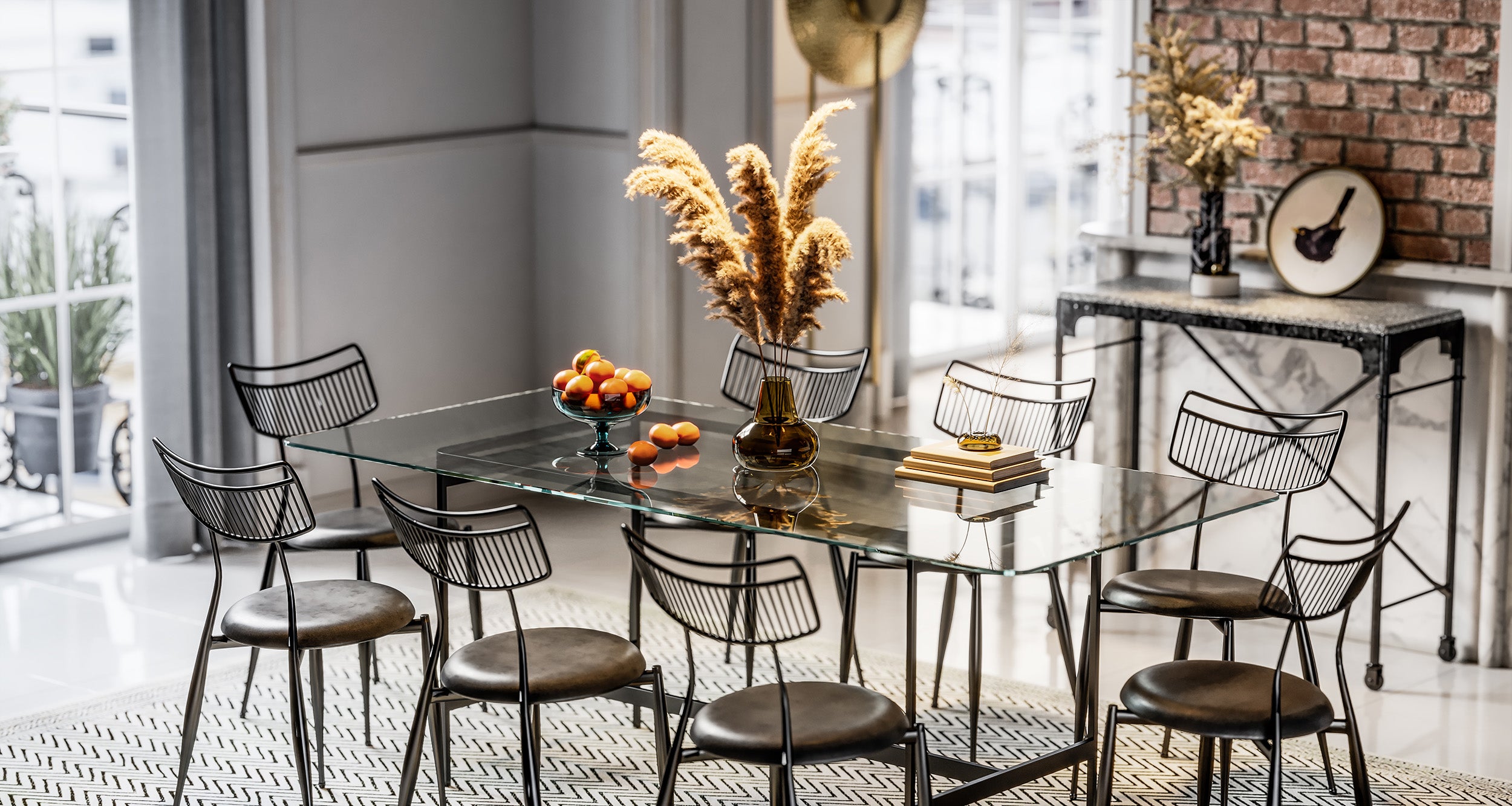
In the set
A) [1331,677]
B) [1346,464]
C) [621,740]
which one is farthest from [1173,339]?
[621,740]

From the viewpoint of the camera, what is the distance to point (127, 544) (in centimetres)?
605

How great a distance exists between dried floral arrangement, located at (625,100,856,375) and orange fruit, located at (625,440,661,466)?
34 cm

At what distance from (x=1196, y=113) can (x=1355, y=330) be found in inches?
29.6

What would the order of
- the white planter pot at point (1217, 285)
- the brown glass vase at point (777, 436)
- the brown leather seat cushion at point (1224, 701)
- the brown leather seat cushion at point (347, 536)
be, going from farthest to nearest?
1. the white planter pot at point (1217, 285)
2. the brown leather seat cushion at point (347, 536)
3. the brown glass vase at point (777, 436)
4. the brown leather seat cushion at point (1224, 701)

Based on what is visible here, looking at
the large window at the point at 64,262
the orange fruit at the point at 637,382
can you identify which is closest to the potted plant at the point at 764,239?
the orange fruit at the point at 637,382

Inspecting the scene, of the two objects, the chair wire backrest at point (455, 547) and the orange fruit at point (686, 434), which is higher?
the orange fruit at point (686, 434)

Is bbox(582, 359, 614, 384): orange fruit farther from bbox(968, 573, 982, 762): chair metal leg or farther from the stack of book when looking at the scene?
bbox(968, 573, 982, 762): chair metal leg

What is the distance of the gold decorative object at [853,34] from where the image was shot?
631 cm

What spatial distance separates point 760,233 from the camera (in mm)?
3781

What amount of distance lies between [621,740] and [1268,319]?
1.93m

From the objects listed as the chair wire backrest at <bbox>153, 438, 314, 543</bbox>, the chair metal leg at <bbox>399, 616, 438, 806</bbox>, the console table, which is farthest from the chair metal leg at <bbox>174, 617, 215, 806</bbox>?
the console table

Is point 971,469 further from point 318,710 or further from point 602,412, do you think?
point 318,710

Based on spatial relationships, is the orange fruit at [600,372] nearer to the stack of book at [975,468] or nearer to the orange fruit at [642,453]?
the orange fruit at [642,453]

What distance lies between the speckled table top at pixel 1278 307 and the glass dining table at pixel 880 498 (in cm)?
109
